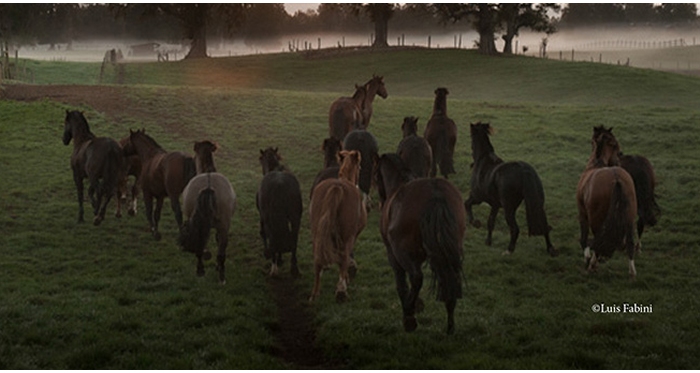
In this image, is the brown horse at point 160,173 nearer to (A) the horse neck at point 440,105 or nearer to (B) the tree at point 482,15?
(A) the horse neck at point 440,105

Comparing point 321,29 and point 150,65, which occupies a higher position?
point 321,29

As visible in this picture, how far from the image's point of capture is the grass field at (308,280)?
926 cm

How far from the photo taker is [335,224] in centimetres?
1110

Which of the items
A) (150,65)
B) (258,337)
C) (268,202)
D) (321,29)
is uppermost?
(321,29)

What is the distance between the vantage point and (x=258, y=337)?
32.8 feet

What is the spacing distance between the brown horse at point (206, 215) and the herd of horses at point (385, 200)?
20 millimetres

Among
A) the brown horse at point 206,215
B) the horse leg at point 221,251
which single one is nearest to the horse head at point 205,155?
the brown horse at point 206,215

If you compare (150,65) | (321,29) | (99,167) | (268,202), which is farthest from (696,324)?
(321,29)

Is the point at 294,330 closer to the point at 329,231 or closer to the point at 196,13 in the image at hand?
the point at 329,231

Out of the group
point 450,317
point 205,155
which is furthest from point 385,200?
point 205,155

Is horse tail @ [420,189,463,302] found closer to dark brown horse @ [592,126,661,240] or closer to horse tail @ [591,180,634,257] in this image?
horse tail @ [591,180,634,257]

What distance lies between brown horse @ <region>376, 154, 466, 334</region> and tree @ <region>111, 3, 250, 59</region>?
60844mm

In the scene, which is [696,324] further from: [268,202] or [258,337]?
[268,202]

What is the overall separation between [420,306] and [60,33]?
130 m
